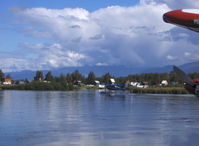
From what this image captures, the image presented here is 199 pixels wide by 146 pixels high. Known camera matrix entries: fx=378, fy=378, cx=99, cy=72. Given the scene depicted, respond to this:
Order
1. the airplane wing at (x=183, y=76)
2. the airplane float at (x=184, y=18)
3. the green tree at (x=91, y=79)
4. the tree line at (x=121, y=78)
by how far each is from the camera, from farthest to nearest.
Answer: the green tree at (x=91, y=79), the tree line at (x=121, y=78), the airplane wing at (x=183, y=76), the airplane float at (x=184, y=18)

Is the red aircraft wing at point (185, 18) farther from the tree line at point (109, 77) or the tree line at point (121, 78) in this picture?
the tree line at point (109, 77)

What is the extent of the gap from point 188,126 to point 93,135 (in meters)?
5.54

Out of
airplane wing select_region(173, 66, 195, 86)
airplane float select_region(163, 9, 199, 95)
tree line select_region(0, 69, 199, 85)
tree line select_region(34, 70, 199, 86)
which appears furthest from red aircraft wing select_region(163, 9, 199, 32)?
tree line select_region(0, 69, 199, 85)

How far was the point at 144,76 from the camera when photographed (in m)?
163

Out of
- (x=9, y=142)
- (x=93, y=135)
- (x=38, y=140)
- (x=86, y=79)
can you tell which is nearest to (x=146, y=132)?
(x=93, y=135)

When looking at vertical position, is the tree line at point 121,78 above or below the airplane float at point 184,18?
above

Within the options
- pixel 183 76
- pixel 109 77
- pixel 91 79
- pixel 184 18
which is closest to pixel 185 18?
pixel 184 18

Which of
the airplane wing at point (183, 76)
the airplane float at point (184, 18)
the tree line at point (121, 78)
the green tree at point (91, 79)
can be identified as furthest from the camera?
the green tree at point (91, 79)

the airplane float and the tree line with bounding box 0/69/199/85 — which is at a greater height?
the tree line with bounding box 0/69/199/85

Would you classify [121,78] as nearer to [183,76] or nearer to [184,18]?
[183,76]

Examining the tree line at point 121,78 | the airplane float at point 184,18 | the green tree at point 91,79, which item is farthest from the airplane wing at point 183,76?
the green tree at point 91,79

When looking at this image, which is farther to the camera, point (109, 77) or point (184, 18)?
point (109, 77)

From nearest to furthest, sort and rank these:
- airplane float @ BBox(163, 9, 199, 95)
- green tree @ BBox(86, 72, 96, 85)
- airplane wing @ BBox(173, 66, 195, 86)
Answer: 1. airplane float @ BBox(163, 9, 199, 95)
2. airplane wing @ BBox(173, 66, 195, 86)
3. green tree @ BBox(86, 72, 96, 85)

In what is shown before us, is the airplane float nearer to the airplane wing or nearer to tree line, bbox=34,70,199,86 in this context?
the airplane wing
